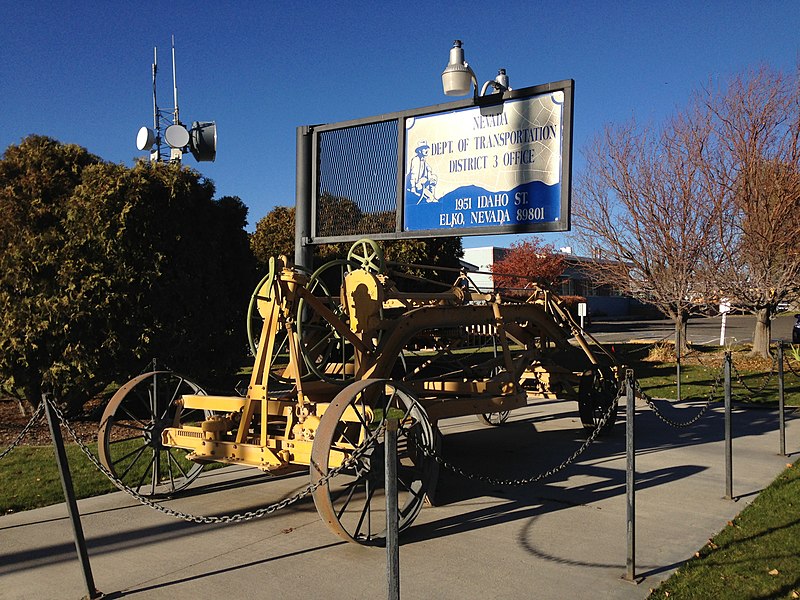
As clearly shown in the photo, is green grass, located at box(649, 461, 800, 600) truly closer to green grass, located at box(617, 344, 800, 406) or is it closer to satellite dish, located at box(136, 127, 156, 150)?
green grass, located at box(617, 344, 800, 406)

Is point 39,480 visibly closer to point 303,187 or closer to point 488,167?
point 303,187

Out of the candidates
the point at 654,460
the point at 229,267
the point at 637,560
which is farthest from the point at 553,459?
the point at 229,267

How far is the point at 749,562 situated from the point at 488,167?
5.50 meters

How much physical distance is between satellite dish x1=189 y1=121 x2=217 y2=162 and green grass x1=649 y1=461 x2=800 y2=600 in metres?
10.8

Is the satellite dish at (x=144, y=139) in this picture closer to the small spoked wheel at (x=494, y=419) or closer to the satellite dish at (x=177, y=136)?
the satellite dish at (x=177, y=136)

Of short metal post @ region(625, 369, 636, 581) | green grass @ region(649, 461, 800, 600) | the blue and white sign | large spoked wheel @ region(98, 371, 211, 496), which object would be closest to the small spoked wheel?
the blue and white sign

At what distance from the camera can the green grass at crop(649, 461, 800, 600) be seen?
182 inches

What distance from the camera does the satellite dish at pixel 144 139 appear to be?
14812 mm

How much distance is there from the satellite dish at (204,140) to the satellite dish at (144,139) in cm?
148

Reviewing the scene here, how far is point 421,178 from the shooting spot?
967cm

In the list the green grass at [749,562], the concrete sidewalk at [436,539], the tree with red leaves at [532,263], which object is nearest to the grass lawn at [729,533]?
the green grass at [749,562]

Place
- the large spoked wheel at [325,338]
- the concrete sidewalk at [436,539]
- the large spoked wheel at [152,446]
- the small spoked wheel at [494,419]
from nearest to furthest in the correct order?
the concrete sidewalk at [436,539] → the large spoked wheel at [152,446] → the large spoked wheel at [325,338] → the small spoked wheel at [494,419]

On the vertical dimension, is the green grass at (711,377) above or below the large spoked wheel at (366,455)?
below

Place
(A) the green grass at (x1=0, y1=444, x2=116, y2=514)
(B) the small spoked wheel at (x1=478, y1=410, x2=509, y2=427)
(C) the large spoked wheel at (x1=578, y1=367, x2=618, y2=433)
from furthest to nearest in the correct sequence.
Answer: (B) the small spoked wheel at (x1=478, y1=410, x2=509, y2=427), (C) the large spoked wheel at (x1=578, y1=367, x2=618, y2=433), (A) the green grass at (x1=0, y1=444, x2=116, y2=514)
